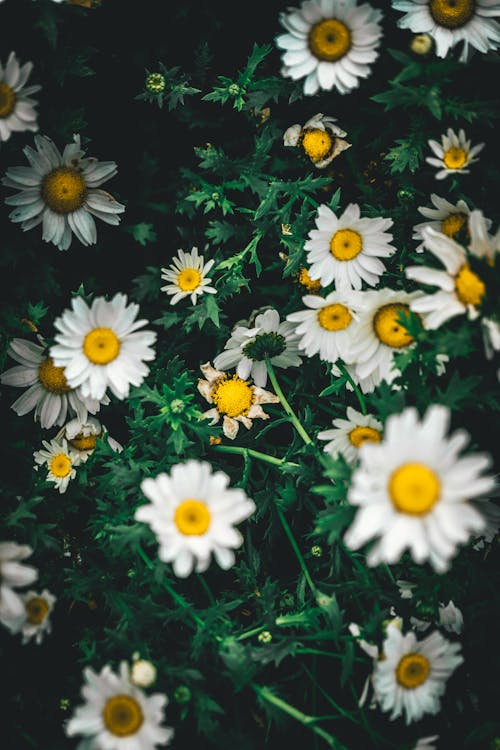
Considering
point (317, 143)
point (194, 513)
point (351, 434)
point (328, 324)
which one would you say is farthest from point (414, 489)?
point (317, 143)

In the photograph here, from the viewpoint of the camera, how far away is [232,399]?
243cm

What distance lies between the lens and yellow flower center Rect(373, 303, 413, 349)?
218 centimetres

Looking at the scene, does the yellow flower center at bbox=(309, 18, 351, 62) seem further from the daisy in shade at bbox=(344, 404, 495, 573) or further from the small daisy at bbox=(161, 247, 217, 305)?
the daisy in shade at bbox=(344, 404, 495, 573)

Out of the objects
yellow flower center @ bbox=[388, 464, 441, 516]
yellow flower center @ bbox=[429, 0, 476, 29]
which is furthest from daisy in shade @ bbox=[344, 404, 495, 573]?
yellow flower center @ bbox=[429, 0, 476, 29]

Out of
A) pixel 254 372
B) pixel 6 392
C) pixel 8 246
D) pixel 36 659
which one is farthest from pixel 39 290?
pixel 36 659

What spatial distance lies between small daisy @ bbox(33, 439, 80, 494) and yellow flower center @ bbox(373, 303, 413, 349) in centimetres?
124

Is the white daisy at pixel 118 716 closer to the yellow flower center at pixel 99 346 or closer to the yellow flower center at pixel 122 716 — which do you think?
the yellow flower center at pixel 122 716

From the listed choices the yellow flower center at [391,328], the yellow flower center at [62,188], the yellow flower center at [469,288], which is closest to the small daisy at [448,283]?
the yellow flower center at [469,288]

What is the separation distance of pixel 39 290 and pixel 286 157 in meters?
1.06

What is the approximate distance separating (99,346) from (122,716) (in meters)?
1.08

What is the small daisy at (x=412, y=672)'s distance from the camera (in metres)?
1.97

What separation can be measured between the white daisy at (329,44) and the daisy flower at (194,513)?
1284 millimetres

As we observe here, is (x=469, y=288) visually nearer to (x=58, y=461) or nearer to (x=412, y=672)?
(x=412, y=672)

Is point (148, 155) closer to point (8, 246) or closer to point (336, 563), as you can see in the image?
point (8, 246)
